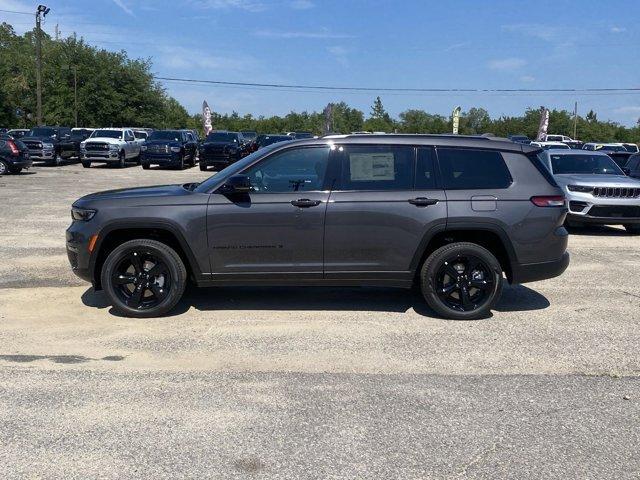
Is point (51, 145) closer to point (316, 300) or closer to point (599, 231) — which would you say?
point (599, 231)

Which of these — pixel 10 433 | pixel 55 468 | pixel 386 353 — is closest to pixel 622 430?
pixel 386 353

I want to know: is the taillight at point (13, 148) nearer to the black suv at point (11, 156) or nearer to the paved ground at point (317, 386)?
the black suv at point (11, 156)

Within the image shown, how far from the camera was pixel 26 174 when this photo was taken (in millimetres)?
25859

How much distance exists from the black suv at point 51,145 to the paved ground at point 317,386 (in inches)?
999

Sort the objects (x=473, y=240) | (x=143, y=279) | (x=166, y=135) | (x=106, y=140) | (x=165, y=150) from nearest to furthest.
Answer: (x=143, y=279), (x=473, y=240), (x=165, y=150), (x=106, y=140), (x=166, y=135)

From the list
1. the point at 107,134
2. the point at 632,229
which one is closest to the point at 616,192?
the point at 632,229

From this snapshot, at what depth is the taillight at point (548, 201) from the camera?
627 cm

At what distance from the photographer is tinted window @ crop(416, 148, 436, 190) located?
6.30m

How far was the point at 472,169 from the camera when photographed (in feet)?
20.9

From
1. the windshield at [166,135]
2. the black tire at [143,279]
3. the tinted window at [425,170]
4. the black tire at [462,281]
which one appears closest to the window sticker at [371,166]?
the tinted window at [425,170]

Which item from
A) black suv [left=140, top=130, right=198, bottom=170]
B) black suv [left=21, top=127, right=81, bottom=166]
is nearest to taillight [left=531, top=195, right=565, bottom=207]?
black suv [left=140, top=130, right=198, bottom=170]

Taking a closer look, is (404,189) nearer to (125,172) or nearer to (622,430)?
(622,430)

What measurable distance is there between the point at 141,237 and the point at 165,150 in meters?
24.9

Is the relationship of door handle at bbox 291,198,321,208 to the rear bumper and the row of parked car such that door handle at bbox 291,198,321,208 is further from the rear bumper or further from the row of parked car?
the row of parked car
